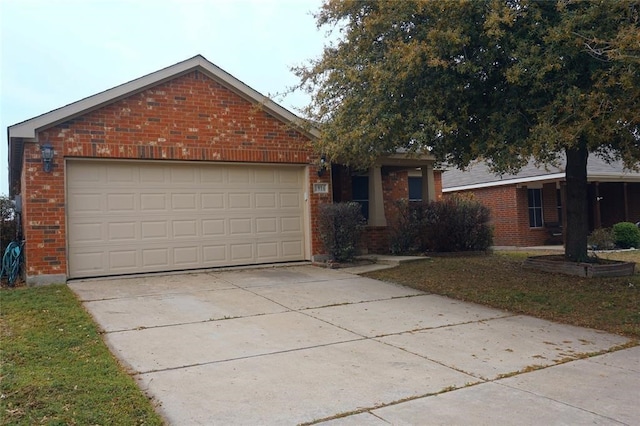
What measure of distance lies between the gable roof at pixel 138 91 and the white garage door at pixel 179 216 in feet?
3.05

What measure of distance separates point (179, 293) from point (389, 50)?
5.46 m

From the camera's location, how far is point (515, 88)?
27.2 feet

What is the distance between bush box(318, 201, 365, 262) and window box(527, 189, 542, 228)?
35.2 ft

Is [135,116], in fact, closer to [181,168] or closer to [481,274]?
[181,168]

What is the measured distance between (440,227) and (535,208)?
772cm

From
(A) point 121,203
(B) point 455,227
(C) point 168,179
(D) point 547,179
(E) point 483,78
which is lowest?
(B) point 455,227

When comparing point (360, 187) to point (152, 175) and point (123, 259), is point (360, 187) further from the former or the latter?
point (123, 259)

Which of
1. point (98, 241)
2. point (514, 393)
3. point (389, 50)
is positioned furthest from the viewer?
point (98, 241)

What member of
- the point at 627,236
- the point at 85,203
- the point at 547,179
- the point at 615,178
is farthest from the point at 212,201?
the point at 615,178

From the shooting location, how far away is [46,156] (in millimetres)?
9719

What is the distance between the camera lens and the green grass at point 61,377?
3928 millimetres

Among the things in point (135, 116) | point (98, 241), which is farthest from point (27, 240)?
point (135, 116)

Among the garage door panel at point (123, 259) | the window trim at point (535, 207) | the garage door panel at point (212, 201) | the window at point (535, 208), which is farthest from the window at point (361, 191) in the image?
the window at point (535, 208)

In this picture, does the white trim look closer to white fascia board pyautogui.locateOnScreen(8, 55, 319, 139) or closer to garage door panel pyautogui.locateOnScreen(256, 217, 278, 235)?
white fascia board pyautogui.locateOnScreen(8, 55, 319, 139)
